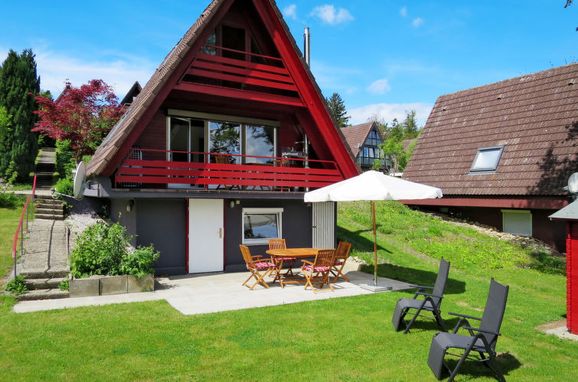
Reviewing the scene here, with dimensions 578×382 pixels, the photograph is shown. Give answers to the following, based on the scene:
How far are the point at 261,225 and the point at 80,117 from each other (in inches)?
633

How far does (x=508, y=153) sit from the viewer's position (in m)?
19.2

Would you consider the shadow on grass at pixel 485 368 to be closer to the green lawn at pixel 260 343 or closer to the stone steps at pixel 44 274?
the green lawn at pixel 260 343

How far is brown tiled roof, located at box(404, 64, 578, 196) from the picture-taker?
17422 millimetres

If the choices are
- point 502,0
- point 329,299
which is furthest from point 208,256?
point 502,0

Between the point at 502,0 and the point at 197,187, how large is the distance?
36.9 feet

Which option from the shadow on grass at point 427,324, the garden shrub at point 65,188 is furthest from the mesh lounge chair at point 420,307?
the garden shrub at point 65,188

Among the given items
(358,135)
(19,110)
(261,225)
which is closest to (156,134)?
(261,225)

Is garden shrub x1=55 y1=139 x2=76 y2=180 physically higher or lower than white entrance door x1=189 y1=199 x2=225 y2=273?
higher

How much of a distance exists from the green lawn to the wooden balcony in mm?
6483

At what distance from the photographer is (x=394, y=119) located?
76.0 metres

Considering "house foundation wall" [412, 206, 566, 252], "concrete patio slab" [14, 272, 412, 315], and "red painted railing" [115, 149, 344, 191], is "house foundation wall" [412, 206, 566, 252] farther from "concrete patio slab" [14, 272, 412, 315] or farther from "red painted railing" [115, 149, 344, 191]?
"concrete patio slab" [14, 272, 412, 315]

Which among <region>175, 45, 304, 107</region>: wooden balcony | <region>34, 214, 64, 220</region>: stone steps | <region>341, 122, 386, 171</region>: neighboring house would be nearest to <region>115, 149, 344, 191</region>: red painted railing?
→ <region>175, 45, 304, 107</region>: wooden balcony

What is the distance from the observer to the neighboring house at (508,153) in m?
17.1

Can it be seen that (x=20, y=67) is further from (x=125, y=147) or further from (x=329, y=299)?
(x=329, y=299)
